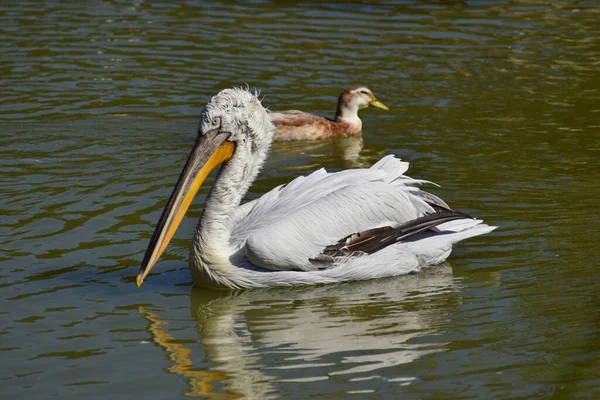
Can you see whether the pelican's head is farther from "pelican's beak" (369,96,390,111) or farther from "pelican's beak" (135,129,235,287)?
"pelican's beak" (369,96,390,111)

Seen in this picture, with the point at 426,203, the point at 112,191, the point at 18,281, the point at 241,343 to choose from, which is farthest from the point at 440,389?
the point at 112,191

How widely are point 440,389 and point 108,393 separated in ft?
4.45

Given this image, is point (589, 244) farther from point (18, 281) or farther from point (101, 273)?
point (18, 281)

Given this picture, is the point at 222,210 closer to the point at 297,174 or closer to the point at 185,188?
the point at 185,188

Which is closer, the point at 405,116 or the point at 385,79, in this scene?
the point at 405,116

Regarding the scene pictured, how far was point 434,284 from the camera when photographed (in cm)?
599

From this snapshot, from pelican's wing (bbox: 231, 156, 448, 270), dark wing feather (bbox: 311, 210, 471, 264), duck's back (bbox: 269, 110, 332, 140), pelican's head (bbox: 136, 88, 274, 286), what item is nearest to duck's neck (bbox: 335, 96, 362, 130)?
duck's back (bbox: 269, 110, 332, 140)

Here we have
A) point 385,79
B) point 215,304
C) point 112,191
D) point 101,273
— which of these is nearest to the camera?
point 215,304

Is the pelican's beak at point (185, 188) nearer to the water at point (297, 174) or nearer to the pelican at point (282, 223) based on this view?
the pelican at point (282, 223)

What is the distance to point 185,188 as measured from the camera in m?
5.70

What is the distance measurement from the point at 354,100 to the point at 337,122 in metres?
0.24

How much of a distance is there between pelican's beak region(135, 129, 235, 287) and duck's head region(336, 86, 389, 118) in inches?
145

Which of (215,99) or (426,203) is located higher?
(215,99)

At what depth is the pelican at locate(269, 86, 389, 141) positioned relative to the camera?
9.18 m
